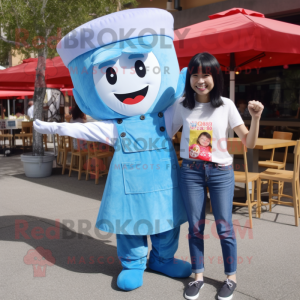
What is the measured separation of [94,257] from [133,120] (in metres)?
1.48

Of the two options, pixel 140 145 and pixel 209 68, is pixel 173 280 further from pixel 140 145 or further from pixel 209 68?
pixel 209 68

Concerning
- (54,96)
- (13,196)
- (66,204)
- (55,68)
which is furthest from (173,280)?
(54,96)

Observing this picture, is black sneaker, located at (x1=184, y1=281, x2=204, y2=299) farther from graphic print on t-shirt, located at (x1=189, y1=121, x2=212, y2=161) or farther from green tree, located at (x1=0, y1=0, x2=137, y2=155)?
green tree, located at (x1=0, y1=0, x2=137, y2=155)

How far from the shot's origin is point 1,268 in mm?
3363

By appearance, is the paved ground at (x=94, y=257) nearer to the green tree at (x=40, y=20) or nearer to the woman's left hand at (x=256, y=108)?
the woman's left hand at (x=256, y=108)

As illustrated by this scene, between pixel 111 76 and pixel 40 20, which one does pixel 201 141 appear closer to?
pixel 111 76

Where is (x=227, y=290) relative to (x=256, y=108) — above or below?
below

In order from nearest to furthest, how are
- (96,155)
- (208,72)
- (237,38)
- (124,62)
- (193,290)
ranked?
(208,72)
(193,290)
(124,62)
(237,38)
(96,155)

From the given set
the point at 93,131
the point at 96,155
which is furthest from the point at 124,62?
the point at 96,155

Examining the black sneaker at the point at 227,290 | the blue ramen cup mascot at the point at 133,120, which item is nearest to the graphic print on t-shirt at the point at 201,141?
the blue ramen cup mascot at the point at 133,120

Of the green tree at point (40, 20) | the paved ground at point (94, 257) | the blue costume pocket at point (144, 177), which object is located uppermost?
the green tree at point (40, 20)

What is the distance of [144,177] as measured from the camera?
2902 mm

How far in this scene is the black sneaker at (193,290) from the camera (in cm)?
277

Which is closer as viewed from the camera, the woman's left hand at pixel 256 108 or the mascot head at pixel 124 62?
the woman's left hand at pixel 256 108
